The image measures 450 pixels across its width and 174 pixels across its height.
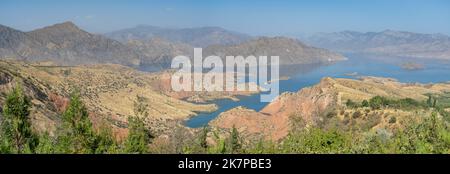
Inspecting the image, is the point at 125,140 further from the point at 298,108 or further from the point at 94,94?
the point at 94,94

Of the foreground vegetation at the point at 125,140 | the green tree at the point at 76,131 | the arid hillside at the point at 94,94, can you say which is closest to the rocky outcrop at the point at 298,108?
the arid hillside at the point at 94,94

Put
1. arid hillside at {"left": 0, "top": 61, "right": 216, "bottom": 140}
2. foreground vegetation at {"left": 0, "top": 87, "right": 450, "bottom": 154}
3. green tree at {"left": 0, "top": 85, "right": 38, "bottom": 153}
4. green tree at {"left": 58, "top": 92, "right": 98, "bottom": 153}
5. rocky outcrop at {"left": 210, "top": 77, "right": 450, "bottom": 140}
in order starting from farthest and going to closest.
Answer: arid hillside at {"left": 0, "top": 61, "right": 216, "bottom": 140} → rocky outcrop at {"left": 210, "top": 77, "right": 450, "bottom": 140} → green tree at {"left": 0, "top": 85, "right": 38, "bottom": 153} → green tree at {"left": 58, "top": 92, "right": 98, "bottom": 153} → foreground vegetation at {"left": 0, "top": 87, "right": 450, "bottom": 154}

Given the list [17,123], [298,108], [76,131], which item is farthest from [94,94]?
[17,123]

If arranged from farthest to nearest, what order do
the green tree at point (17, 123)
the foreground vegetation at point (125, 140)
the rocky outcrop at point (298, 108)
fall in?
the rocky outcrop at point (298, 108), the green tree at point (17, 123), the foreground vegetation at point (125, 140)

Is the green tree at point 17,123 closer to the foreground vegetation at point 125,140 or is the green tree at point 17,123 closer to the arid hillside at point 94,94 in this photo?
the foreground vegetation at point 125,140

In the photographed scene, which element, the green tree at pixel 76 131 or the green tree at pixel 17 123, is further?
the green tree at pixel 17 123

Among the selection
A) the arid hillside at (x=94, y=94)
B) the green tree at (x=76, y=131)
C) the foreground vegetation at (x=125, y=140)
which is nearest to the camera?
the foreground vegetation at (x=125, y=140)

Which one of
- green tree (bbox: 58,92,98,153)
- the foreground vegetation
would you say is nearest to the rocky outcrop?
the foreground vegetation

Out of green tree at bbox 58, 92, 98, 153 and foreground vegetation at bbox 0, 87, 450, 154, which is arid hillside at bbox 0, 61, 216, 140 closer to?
green tree at bbox 58, 92, 98, 153
